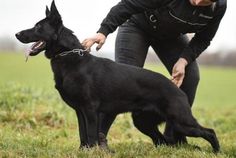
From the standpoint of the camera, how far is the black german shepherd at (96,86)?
19.3 feet

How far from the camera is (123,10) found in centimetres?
621

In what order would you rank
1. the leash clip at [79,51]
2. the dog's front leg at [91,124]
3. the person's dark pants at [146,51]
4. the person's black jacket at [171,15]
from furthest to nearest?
→ 1. the person's dark pants at [146,51]
2. the person's black jacket at [171,15]
3. the leash clip at [79,51]
4. the dog's front leg at [91,124]

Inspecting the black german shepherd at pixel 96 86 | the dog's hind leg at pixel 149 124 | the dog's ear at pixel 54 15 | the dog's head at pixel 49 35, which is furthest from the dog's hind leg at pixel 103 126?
the dog's ear at pixel 54 15

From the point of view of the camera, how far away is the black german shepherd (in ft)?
19.3

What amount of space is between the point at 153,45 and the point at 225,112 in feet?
26.4

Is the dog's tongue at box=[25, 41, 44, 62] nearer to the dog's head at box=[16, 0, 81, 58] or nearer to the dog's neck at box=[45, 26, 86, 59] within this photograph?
the dog's head at box=[16, 0, 81, 58]

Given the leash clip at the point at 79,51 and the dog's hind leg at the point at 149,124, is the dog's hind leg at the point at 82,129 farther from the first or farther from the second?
the dog's hind leg at the point at 149,124

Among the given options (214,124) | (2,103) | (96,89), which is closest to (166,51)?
(96,89)

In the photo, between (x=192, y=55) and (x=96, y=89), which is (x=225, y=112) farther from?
(x=96, y=89)

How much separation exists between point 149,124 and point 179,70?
72 centimetres

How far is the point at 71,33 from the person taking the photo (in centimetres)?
602

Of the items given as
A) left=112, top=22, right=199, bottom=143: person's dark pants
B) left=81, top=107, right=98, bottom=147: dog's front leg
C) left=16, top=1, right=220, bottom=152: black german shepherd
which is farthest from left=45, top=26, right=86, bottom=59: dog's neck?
left=112, top=22, right=199, bottom=143: person's dark pants

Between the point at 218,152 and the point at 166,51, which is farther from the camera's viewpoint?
the point at 166,51

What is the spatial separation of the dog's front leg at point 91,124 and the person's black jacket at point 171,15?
851 millimetres
